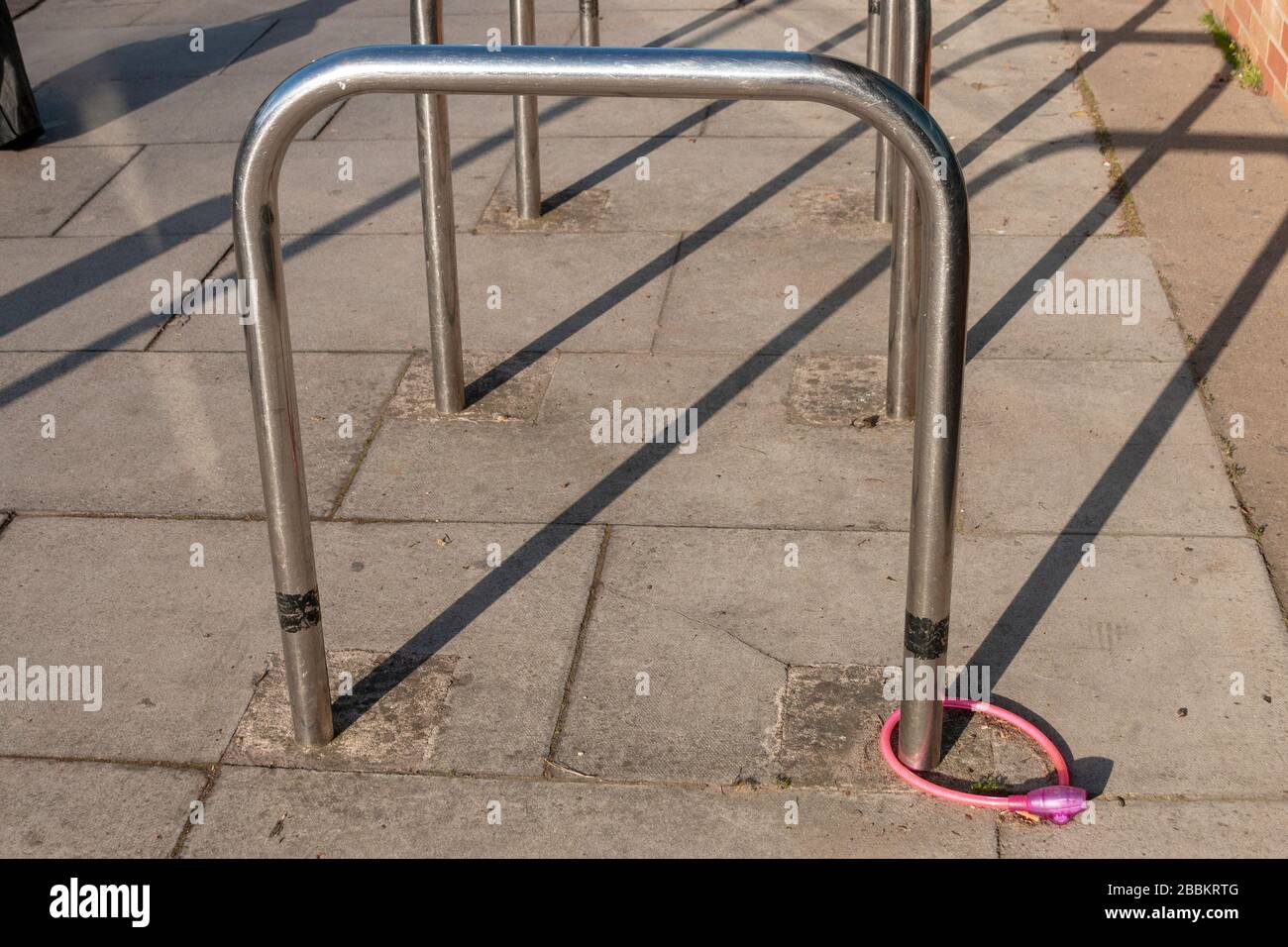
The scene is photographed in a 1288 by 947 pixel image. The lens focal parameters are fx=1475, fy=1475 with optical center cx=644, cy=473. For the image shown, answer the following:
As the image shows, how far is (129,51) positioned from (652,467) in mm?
5272

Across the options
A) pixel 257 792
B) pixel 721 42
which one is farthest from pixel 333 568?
pixel 721 42

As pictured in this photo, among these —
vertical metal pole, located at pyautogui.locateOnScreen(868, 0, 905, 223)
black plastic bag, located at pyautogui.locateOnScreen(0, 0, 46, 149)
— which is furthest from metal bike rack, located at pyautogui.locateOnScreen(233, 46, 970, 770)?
black plastic bag, located at pyautogui.locateOnScreen(0, 0, 46, 149)

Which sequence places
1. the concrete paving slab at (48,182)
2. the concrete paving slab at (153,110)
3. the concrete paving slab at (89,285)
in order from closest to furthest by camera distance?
the concrete paving slab at (89,285)
the concrete paving slab at (48,182)
the concrete paving slab at (153,110)

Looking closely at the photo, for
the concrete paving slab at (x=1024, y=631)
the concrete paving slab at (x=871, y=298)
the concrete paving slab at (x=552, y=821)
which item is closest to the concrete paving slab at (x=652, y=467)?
the concrete paving slab at (x=1024, y=631)

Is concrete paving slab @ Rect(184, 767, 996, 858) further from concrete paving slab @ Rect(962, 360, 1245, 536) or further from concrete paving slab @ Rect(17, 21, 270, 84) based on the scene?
concrete paving slab @ Rect(17, 21, 270, 84)

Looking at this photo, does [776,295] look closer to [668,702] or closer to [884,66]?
[884,66]

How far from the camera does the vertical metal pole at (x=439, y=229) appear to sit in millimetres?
4137

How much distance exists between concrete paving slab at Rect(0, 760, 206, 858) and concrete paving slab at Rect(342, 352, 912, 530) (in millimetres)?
1074

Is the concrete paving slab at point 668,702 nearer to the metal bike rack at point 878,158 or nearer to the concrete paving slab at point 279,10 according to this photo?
the metal bike rack at point 878,158

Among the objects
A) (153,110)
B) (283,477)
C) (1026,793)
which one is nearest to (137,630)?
(283,477)

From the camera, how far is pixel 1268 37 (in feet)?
21.8

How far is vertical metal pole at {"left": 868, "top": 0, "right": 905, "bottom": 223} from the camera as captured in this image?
4.56 metres

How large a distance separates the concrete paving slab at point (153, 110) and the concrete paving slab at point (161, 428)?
224 centimetres

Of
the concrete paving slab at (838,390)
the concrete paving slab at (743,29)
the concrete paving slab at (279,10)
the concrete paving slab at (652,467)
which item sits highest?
the concrete paving slab at (279,10)
